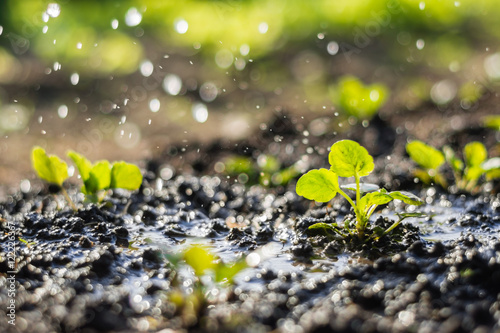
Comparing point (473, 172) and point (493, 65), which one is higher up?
point (493, 65)

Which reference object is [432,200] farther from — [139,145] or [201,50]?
[201,50]

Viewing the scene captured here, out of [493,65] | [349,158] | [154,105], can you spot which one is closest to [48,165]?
[349,158]

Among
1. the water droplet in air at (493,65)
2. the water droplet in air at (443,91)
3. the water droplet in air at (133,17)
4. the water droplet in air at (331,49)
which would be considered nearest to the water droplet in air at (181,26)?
the water droplet in air at (133,17)

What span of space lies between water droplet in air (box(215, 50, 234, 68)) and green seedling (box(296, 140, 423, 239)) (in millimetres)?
3300

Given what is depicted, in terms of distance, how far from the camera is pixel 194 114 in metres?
3.81

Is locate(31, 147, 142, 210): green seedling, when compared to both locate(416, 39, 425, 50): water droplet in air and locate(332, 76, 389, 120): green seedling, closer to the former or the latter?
locate(332, 76, 389, 120): green seedling

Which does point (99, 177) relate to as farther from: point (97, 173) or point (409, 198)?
point (409, 198)

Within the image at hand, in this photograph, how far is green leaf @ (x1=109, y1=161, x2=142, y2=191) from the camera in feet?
5.16

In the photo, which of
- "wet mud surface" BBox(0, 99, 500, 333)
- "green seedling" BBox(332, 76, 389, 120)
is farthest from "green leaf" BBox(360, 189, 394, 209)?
"green seedling" BBox(332, 76, 389, 120)

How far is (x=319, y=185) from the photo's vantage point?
130cm

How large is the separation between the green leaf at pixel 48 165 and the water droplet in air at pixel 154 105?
2.39m

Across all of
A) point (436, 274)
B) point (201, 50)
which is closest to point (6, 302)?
point (436, 274)

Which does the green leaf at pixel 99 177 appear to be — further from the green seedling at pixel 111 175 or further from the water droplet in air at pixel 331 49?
the water droplet in air at pixel 331 49

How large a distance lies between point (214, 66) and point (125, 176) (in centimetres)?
311
